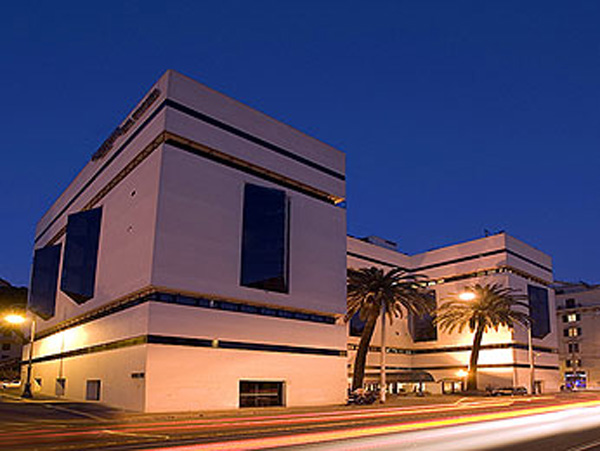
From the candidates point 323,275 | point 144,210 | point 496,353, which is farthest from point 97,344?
point 496,353

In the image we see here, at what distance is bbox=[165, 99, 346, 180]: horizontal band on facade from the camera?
45.2 meters

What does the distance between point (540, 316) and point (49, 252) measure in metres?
74.1

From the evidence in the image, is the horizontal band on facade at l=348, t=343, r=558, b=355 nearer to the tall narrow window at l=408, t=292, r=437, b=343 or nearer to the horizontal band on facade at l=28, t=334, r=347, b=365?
the tall narrow window at l=408, t=292, r=437, b=343

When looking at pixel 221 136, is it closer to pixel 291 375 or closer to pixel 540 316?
pixel 291 375

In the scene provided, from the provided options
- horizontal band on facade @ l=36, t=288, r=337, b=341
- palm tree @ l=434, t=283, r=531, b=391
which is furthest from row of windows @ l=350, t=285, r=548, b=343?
horizontal band on facade @ l=36, t=288, r=337, b=341

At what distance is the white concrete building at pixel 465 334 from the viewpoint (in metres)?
80.9

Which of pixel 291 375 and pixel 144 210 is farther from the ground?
pixel 144 210

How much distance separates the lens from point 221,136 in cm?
4716

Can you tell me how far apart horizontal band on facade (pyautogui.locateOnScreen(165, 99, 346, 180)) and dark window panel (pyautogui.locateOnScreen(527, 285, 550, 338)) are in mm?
47716

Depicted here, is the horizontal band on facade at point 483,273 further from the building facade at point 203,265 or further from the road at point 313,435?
the road at point 313,435

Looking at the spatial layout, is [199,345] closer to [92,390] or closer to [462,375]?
[92,390]

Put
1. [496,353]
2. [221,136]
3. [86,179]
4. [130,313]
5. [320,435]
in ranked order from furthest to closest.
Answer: [496,353] → [86,179] → [221,136] → [130,313] → [320,435]

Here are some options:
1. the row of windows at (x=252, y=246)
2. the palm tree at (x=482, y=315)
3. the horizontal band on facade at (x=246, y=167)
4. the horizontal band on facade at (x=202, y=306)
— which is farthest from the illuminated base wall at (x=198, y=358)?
the palm tree at (x=482, y=315)

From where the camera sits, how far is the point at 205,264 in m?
44.0
